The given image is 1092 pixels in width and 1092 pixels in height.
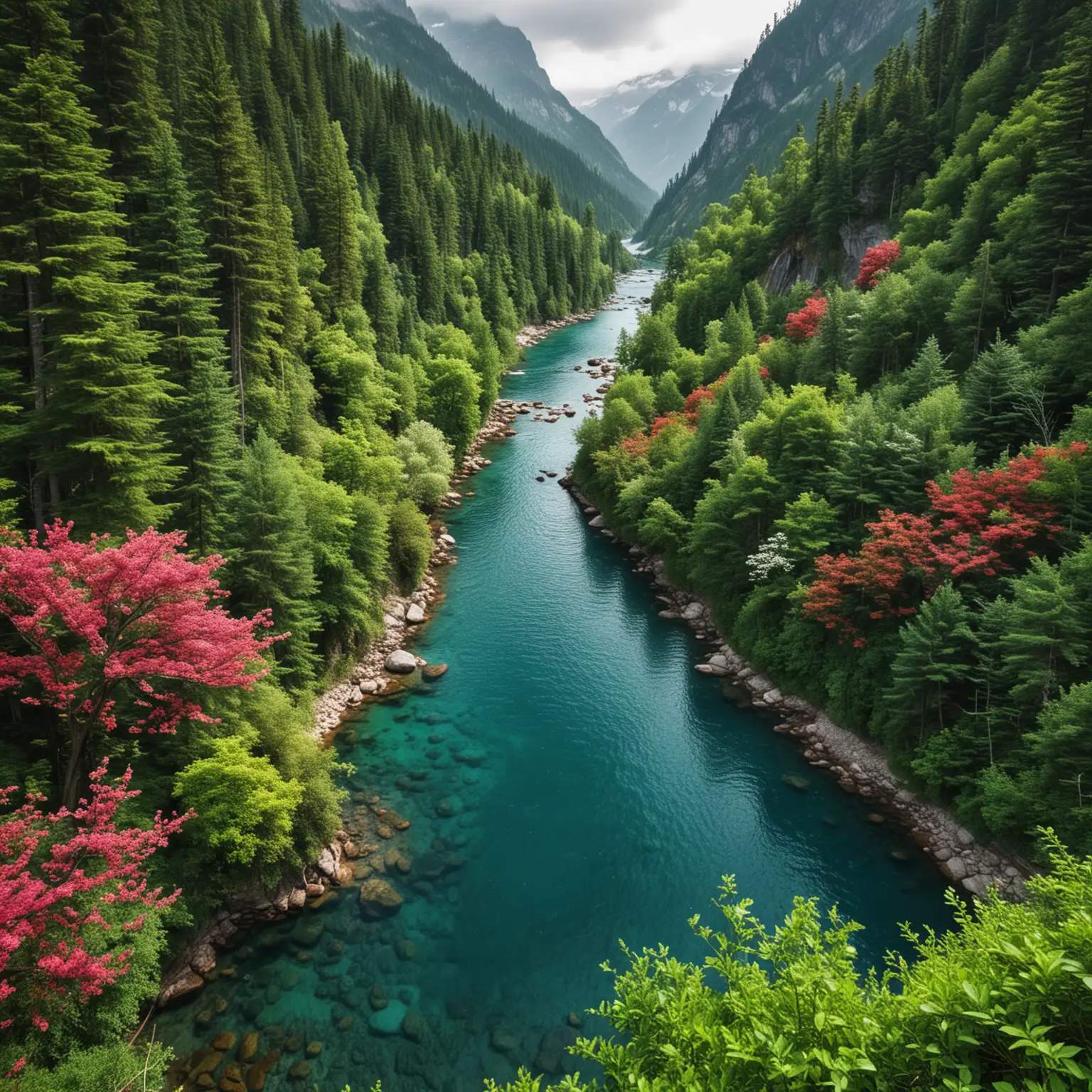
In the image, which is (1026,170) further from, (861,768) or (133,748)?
(133,748)

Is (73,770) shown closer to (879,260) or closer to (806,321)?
(806,321)

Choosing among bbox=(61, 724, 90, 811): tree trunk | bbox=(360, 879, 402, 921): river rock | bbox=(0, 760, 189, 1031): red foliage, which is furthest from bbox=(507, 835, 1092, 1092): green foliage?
bbox=(61, 724, 90, 811): tree trunk

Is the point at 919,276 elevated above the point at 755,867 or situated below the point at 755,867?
above

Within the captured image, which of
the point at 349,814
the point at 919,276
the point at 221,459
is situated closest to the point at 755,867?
the point at 349,814

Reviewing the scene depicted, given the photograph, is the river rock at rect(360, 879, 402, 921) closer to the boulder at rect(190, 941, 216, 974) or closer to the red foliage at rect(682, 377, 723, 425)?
the boulder at rect(190, 941, 216, 974)

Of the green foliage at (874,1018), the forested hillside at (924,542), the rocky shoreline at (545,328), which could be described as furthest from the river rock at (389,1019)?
the rocky shoreline at (545,328)

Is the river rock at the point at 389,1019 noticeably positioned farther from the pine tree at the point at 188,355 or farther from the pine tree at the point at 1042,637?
the pine tree at the point at 1042,637

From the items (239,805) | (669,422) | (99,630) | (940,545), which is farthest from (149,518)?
(669,422)
